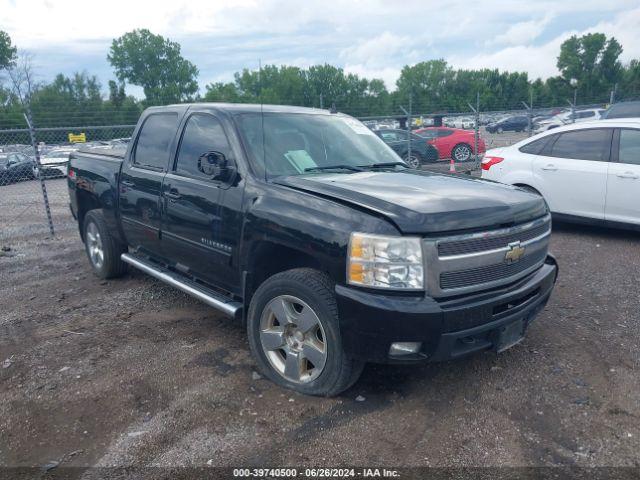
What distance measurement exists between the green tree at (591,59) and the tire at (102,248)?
79.4 metres

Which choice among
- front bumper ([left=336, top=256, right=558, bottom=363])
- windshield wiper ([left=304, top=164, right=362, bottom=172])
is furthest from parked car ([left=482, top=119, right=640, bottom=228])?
front bumper ([left=336, top=256, right=558, bottom=363])

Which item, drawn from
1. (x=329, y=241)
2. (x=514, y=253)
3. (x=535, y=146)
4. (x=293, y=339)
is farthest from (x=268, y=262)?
(x=535, y=146)

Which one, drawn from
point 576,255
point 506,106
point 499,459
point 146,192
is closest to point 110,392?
point 146,192

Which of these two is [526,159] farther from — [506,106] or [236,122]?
[506,106]

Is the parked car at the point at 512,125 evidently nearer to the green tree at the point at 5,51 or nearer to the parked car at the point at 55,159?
the parked car at the point at 55,159

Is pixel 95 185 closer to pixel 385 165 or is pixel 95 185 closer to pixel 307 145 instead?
pixel 307 145

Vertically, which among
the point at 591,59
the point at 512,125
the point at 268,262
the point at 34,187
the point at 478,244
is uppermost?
the point at 591,59

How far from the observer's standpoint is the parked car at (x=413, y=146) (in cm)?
1547

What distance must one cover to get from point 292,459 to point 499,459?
1108 millimetres

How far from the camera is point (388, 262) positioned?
2.97 metres

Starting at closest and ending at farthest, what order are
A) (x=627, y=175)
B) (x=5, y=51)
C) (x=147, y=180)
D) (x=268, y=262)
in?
(x=268, y=262), (x=147, y=180), (x=627, y=175), (x=5, y=51)

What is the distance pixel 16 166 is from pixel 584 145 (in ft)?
57.0

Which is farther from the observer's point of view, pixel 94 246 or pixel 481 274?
pixel 94 246

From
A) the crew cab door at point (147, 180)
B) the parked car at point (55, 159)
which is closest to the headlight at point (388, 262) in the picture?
the crew cab door at point (147, 180)
